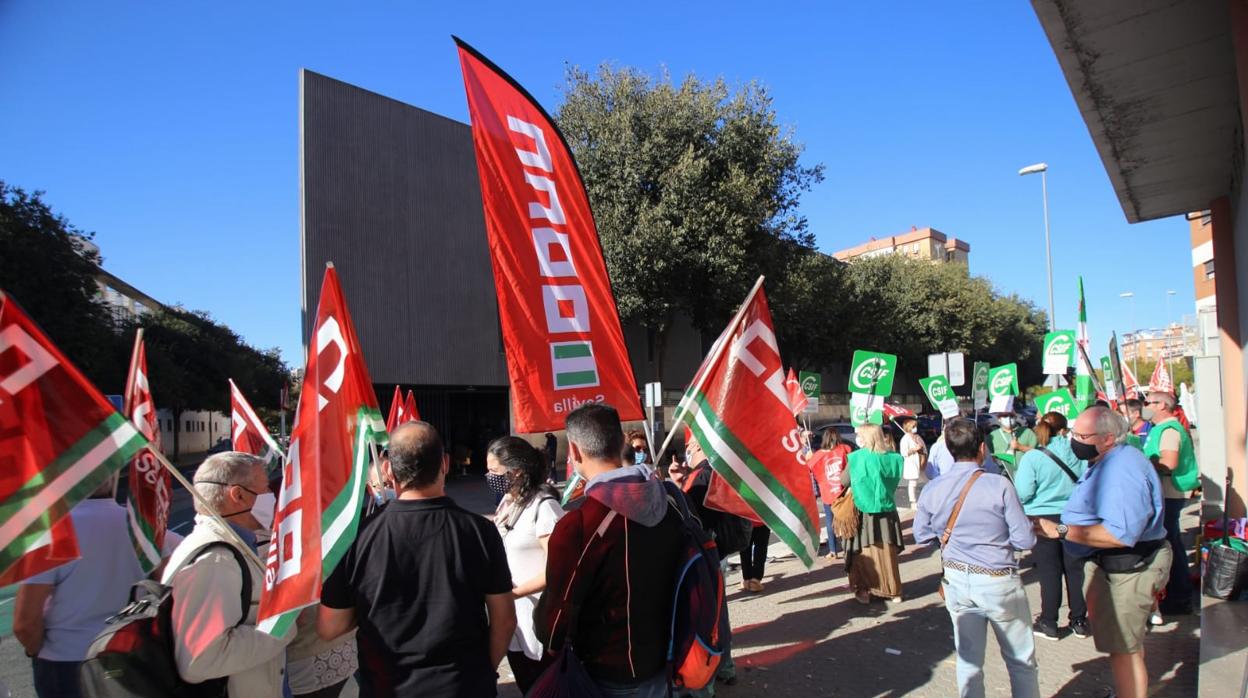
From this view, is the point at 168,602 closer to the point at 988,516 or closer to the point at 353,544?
the point at 353,544

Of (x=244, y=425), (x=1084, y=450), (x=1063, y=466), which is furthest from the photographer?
(x=244, y=425)

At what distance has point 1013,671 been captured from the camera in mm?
4160

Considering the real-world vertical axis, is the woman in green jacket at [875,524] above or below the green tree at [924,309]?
below

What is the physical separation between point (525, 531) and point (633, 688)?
119 cm

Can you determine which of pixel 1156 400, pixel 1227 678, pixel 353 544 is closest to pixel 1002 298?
pixel 1156 400

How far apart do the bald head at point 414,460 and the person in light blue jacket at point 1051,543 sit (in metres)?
5.26

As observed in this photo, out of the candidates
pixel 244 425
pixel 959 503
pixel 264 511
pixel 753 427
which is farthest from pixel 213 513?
pixel 244 425

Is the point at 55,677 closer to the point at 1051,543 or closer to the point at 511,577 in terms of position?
the point at 511,577

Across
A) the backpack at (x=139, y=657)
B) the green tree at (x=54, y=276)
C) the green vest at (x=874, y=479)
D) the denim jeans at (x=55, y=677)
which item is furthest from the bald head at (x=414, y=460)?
the green tree at (x=54, y=276)

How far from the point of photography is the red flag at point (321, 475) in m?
2.78

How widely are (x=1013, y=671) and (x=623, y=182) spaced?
20.8 meters

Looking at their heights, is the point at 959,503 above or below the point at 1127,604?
above

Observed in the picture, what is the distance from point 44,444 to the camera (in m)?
2.73

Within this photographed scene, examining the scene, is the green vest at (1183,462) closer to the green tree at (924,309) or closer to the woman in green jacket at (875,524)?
the woman in green jacket at (875,524)
